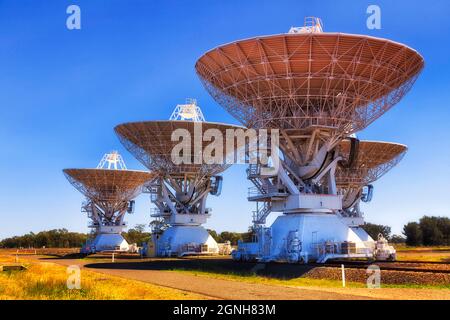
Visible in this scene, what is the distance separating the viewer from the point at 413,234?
3738 inches

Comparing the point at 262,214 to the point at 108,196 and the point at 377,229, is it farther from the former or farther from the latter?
the point at 377,229

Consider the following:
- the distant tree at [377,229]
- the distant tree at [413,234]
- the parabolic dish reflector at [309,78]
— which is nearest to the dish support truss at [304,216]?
the parabolic dish reflector at [309,78]

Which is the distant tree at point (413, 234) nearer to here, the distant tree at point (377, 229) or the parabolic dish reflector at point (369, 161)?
the distant tree at point (377, 229)

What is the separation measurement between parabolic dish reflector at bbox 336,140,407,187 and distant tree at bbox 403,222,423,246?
132ft

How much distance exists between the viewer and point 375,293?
1692 centimetres

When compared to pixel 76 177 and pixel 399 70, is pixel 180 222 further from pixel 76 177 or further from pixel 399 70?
pixel 399 70

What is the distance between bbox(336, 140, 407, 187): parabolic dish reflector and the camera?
55.7 m

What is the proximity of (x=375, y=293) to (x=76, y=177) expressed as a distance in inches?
2293

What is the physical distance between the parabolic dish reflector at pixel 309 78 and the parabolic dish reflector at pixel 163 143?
14515mm

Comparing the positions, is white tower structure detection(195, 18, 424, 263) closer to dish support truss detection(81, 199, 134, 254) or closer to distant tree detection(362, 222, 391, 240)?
dish support truss detection(81, 199, 134, 254)

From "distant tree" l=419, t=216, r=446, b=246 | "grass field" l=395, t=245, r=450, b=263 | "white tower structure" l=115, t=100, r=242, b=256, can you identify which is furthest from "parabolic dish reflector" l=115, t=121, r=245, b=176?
"distant tree" l=419, t=216, r=446, b=246

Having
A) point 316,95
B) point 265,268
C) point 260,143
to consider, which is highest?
point 316,95

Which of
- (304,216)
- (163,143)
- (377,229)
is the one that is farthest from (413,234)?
(304,216)
